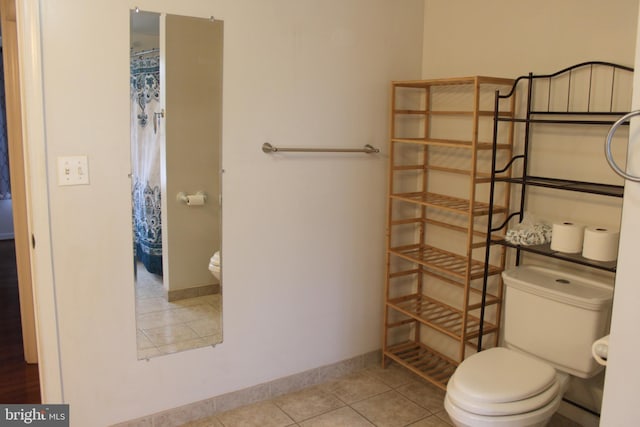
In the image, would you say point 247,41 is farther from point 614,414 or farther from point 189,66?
point 614,414

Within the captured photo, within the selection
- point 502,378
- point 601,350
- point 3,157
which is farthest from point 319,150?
point 3,157

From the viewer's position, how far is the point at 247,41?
97.4 inches

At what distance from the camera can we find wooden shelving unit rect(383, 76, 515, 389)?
274 cm

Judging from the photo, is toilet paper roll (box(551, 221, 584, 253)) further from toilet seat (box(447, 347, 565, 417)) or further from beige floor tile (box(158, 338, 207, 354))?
beige floor tile (box(158, 338, 207, 354))

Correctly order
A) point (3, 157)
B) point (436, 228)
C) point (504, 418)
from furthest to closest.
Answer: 1. point (3, 157)
2. point (436, 228)
3. point (504, 418)

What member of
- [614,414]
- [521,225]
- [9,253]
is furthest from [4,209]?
[614,414]

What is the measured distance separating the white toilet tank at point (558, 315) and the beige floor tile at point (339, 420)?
790 millimetres

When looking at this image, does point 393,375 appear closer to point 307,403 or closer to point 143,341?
point 307,403

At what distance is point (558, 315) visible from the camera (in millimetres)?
2215

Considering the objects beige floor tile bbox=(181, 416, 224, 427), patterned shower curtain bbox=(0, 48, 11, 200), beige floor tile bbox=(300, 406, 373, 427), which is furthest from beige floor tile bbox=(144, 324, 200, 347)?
patterned shower curtain bbox=(0, 48, 11, 200)

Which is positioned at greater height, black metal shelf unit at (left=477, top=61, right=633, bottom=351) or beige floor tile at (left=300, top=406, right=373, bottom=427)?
black metal shelf unit at (left=477, top=61, right=633, bottom=351)

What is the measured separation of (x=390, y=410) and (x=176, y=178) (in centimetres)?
153

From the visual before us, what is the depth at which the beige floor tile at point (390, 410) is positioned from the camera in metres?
2.62

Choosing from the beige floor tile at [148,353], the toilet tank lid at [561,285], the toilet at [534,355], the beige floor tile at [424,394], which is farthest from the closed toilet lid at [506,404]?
the beige floor tile at [148,353]
